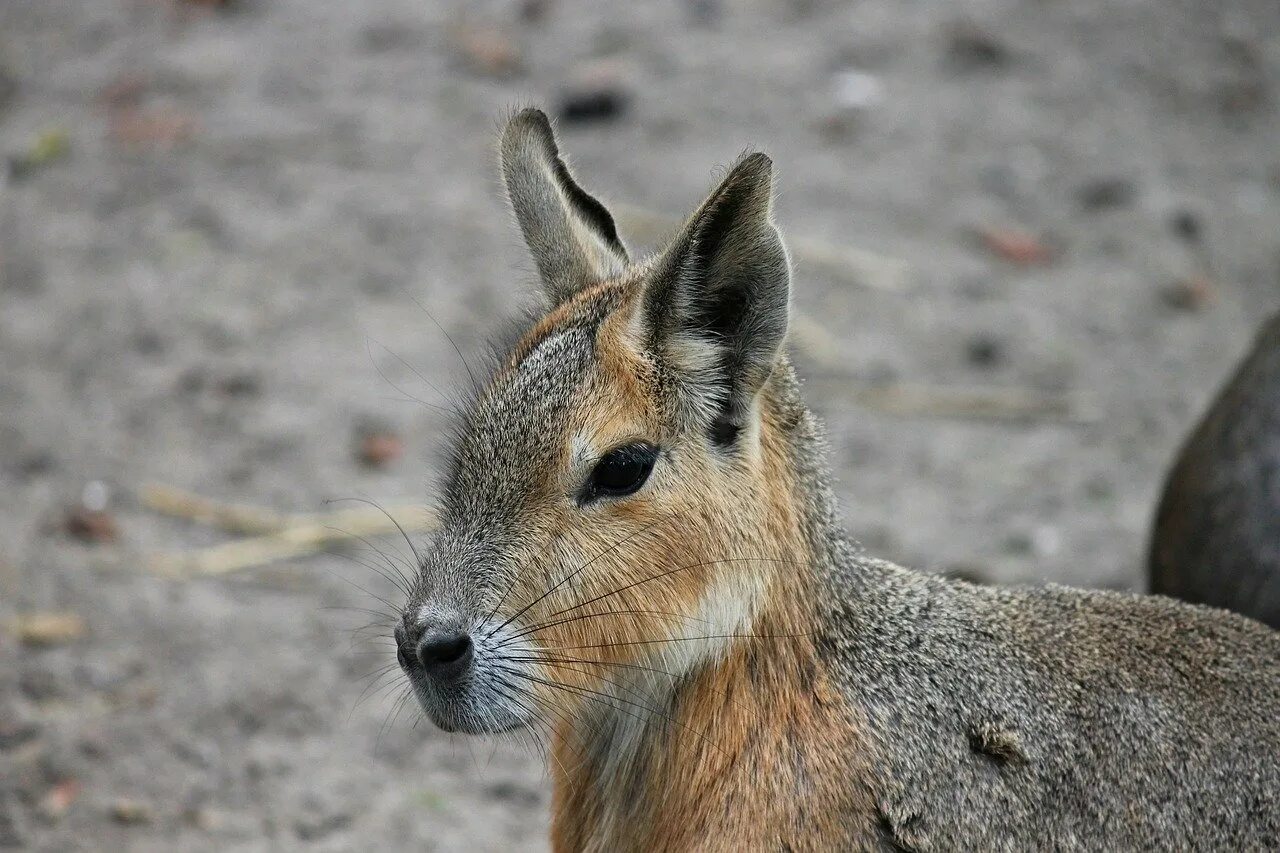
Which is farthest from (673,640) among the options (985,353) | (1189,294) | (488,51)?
(488,51)

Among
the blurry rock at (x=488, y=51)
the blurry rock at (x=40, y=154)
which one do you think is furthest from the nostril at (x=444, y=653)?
the blurry rock at (x=488, y=51)

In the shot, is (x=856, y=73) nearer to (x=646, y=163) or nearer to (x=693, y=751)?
(x=646, y=163)

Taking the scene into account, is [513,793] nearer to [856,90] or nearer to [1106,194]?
[1106,194]

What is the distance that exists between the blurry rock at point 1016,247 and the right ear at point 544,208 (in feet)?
10.5

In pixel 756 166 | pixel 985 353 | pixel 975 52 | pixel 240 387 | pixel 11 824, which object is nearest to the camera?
pixel 756 166

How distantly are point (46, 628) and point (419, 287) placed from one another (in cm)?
192

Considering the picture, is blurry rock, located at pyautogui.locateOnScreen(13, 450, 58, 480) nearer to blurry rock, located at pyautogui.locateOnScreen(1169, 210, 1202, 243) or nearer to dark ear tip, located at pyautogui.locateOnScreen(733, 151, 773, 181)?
dark ear tip, located at pyautogui.locateOnScreen(733, 151, 773, 181)

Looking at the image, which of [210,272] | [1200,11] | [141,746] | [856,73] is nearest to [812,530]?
[141,746]

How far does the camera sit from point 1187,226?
19.1ft

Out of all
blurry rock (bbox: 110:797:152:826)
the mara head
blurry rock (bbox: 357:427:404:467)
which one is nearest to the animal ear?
the mara head

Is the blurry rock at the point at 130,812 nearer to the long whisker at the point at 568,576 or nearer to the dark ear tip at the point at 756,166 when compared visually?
the long whisker at the point at 568,576

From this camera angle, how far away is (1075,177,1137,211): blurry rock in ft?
19.8

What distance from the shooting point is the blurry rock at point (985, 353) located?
17.7 feet

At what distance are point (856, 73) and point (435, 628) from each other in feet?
15.9
